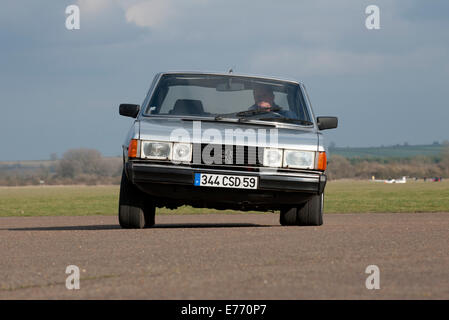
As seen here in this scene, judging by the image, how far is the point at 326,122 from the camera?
407 inches

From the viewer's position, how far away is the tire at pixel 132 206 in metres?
9.50

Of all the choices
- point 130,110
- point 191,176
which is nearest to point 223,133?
point 191,176

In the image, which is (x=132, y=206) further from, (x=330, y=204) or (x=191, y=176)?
(x=330, y=204)

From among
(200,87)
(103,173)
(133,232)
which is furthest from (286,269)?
(103,173)

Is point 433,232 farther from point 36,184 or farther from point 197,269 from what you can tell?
point 36,184

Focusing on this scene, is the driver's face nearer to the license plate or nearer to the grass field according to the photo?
the license plate

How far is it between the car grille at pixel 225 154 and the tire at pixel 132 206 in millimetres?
1053

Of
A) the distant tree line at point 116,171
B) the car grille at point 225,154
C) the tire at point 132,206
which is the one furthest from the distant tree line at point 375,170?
the car grille at point 225,154

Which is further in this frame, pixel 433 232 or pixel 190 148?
pixel 433 232

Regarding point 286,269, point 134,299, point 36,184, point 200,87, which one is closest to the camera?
point 134,299

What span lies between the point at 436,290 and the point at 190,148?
14.2ft

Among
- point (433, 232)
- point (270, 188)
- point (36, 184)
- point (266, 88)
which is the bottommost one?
point (36, 184)
